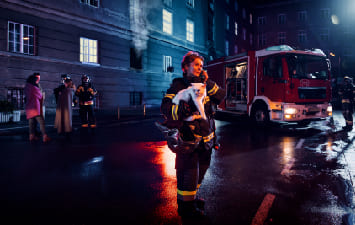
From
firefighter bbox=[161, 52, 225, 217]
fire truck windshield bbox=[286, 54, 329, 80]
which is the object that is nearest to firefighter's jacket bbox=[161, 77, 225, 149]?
firefighter bbox=[161, 52, 225, 217]

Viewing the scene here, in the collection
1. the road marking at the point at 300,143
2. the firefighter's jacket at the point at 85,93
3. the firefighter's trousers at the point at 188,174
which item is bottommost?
the road marking at the point at 300,143

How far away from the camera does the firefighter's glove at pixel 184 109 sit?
3100mm

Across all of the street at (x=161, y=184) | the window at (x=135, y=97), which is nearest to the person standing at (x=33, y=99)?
the street at (x=161, y=184)

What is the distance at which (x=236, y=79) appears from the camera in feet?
44.4

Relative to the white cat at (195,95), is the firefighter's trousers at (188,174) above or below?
below

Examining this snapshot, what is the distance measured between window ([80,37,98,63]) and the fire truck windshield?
11.8 meters

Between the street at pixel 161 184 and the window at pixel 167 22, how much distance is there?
1795cm

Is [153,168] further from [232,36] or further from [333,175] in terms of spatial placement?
[232,36]

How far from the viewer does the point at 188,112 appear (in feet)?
10.3

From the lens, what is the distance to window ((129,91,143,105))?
821 inches

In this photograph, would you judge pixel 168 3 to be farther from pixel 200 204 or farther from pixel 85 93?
pixel 200 204

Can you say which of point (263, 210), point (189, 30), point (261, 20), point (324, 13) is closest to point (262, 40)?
point (261, 20)

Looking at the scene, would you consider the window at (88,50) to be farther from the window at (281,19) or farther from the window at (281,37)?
the window at (281,19)

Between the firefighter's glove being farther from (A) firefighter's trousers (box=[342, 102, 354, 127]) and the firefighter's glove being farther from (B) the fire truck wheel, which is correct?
(A) firefighter's trousers (box=[342, 102, 354, 127])
